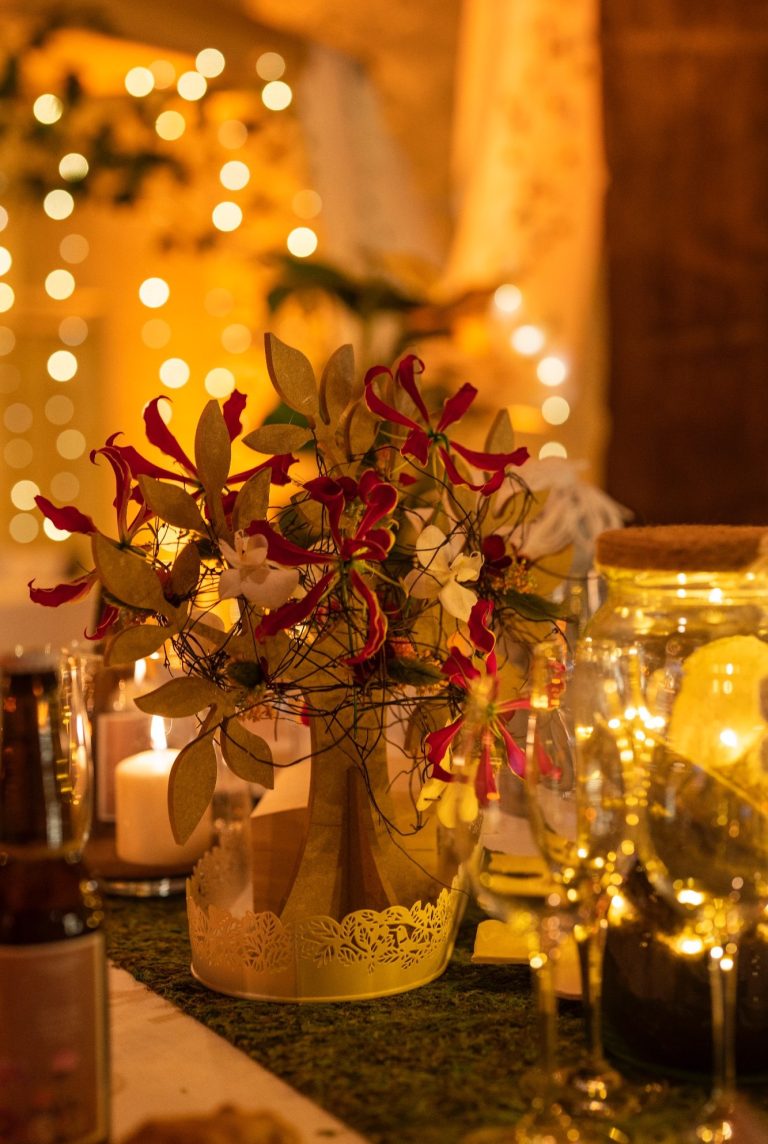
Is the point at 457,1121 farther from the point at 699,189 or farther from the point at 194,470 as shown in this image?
the point at 699,189

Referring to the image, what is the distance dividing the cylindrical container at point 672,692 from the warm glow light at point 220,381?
15.9 ft

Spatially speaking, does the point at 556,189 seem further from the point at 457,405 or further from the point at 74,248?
the point at 74,248

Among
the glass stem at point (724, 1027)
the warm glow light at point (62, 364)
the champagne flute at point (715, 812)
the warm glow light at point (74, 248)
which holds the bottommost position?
the glass stem at point (724, 1027)

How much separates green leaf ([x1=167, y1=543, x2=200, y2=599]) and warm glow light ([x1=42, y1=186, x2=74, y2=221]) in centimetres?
481

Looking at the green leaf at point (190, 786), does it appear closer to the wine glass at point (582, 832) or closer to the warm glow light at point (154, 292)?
the wine glass at point (582, 832)

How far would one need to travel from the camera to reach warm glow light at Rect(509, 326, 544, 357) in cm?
349

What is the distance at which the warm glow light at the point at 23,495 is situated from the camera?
217 inches

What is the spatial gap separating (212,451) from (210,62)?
4.75 m

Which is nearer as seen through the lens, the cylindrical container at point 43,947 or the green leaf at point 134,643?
the cylindrical container at point 43,947

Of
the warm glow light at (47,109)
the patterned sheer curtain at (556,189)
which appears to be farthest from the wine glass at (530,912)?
the warm glow light at (47,109)

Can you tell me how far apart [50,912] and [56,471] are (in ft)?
18.0

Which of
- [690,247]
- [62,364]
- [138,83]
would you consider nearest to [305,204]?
[138,83]

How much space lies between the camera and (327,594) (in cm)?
78

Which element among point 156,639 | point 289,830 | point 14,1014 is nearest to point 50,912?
point 14,1014
